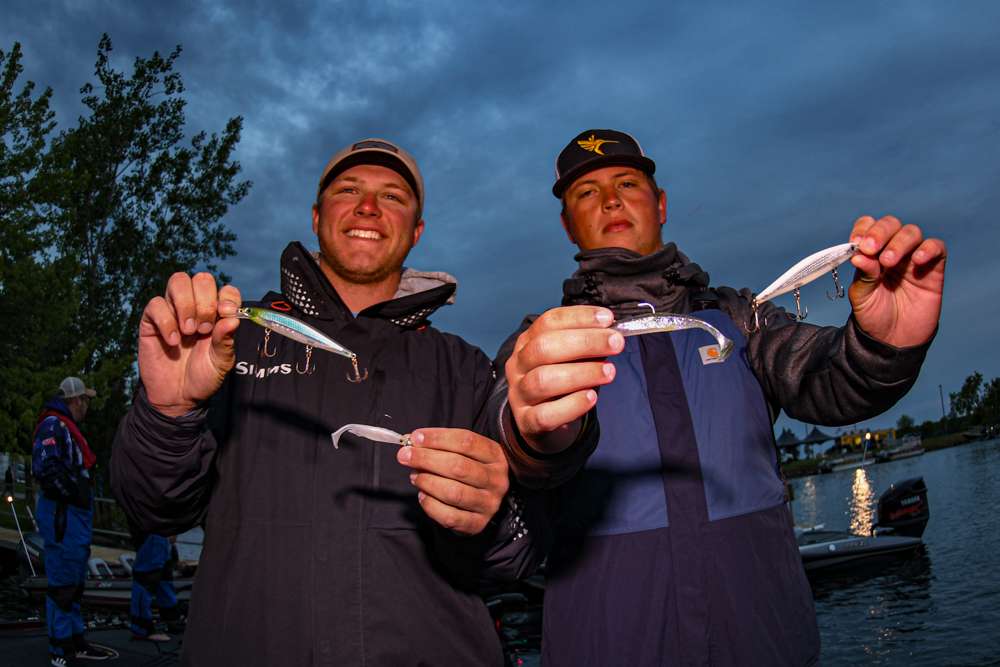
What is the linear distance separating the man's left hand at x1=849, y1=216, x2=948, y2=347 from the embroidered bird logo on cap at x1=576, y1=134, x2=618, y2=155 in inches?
98.8

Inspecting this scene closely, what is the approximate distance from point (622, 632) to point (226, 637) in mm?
2304

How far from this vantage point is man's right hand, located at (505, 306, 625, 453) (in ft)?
8.18

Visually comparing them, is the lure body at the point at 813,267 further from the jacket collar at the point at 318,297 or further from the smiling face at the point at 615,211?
the jacket collar at the point at 318,297

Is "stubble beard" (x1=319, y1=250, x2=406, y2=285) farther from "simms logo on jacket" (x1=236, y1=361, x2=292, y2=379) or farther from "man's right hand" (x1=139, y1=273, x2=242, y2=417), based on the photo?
"man's right hand" (x1=139, y1=273, x2=242, y2=417)

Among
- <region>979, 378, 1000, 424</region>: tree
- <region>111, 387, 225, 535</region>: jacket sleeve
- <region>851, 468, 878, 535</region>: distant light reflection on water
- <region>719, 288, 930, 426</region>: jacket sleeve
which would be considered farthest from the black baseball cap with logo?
<region>979, 378, 1000, 424</region>: tree

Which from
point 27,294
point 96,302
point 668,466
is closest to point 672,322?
point 668,466

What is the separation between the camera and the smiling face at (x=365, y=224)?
4875mm

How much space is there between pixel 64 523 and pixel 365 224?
10636mm

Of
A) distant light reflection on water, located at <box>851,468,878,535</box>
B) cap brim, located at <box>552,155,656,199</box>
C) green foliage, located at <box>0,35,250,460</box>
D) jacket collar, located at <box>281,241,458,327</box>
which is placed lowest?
distant light reflection on water, located at <box>851,468,878,535</box>

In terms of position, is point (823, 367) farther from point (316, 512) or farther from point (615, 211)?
point (316, 512)

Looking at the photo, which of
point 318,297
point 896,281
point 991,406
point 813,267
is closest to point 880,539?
point 896,281

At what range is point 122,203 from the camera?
35.4 meters

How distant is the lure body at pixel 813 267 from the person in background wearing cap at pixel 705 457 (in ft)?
0.21

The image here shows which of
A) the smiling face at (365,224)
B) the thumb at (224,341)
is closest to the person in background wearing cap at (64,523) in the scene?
the smiling face at (365,224)
